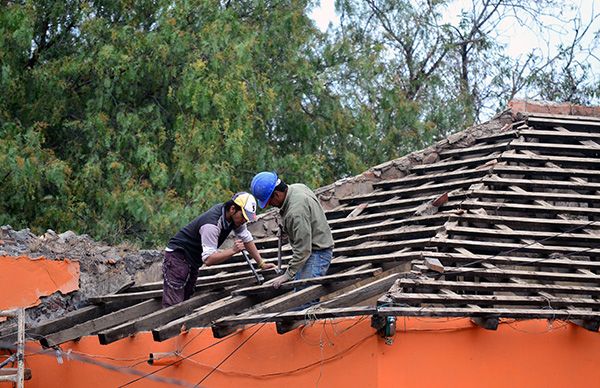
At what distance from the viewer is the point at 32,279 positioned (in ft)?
40.3

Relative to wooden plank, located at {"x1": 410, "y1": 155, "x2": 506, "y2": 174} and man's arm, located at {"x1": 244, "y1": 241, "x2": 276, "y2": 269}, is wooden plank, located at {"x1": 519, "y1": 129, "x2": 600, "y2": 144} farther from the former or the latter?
man's arm, located at {"x1": 244, "y1": 241, "x2": 276, "y2": 269}

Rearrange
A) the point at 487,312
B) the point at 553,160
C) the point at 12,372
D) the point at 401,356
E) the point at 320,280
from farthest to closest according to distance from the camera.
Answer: the point at 553,160
the point at 12,372
the point at 320,280
the point at 487,312
the point at 401,356

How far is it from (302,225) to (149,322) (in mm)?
1795

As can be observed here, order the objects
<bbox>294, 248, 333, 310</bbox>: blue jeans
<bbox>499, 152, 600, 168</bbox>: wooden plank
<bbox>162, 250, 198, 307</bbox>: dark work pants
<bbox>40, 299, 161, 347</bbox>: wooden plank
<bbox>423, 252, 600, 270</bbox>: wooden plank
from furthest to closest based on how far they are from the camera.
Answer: <bbox>499, 152, 600, 168</bbox>: wooden plank
<bbox>40, 299, 161, 347</bbox>: wooden plank
<bbox>162, 250, 198, 307</bbox>: dark work pants
<bbox>294, 248, 333, 310</bbox>: blue jeans
<bbox>423, 252, 600, 270</bbox>: wooden plank

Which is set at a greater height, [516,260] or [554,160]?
[554,160]

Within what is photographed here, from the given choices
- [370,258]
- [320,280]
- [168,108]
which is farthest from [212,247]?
[168,108]

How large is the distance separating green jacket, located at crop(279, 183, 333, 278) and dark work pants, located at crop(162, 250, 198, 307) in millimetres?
1348

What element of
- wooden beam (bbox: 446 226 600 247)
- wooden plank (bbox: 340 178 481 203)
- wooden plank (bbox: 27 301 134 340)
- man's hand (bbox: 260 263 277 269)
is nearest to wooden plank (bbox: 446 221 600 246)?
wooden beam (bbox: 446 226 600 247)

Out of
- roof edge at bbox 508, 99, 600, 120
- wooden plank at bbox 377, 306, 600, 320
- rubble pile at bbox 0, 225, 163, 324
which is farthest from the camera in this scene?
roof edge at bbox 508, 99, 600, 120

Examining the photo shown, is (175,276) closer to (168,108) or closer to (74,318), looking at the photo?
(74,318)

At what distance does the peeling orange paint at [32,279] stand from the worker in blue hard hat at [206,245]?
6.45 ft

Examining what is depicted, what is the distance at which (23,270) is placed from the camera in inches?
480

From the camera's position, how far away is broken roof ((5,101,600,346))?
920 centimetres

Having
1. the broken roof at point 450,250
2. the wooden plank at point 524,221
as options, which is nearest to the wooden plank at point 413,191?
the broken roof at point 450,250
